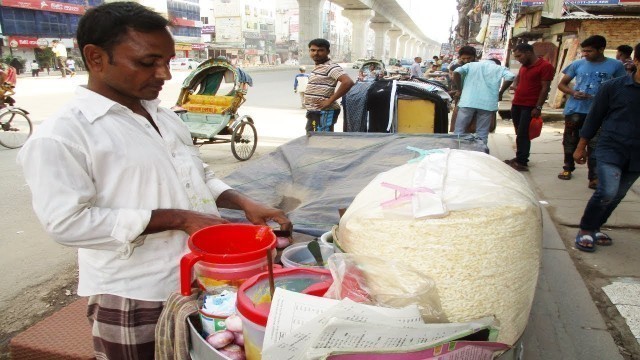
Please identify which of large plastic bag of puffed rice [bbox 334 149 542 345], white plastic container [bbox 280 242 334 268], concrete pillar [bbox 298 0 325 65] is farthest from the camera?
concrete pillar [bbox 298 0 325 65]

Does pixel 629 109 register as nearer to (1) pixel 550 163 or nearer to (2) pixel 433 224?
(2) pixel 433 224

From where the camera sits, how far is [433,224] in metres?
0.92

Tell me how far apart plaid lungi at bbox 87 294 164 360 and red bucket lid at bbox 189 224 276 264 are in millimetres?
316

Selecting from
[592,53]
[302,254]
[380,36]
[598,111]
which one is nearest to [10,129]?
[302,254]

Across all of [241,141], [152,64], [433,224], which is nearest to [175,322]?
[433,224]

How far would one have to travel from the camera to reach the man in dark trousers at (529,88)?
5.66 meters

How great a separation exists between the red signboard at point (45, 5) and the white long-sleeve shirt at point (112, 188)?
153 ft

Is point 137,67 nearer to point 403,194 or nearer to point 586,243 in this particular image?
point 403,194

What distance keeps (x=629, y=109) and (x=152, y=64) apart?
11.0ft

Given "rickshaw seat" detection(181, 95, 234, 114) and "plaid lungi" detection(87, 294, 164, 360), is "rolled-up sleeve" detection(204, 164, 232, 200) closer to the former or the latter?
"plaid lungi" detection(87, 294, 164, 360)

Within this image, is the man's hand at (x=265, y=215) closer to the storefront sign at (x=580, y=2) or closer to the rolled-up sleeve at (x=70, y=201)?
the rolled-up sleeve at (x=70, y=201)

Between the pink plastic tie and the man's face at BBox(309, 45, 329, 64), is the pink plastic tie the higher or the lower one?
the lower one

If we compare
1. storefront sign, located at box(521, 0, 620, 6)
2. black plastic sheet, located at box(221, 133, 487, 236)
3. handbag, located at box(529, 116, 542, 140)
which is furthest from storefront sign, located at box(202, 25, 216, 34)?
black plastic sheet, located at box(221, 133, 487, 236)

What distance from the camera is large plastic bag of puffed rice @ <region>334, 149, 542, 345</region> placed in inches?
36.4
